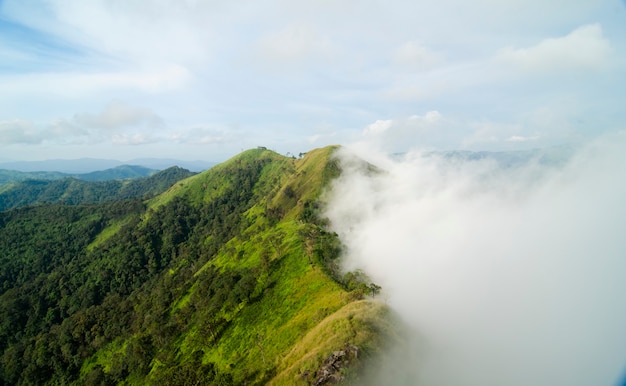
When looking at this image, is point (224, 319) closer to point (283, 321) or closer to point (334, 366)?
point (283, 321)

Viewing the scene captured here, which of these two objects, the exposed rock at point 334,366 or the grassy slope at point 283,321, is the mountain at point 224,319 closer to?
the exposed rock at point 334,366

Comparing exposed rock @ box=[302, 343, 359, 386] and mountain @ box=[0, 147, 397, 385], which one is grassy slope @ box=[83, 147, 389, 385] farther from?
exposed rock @ box=[302, 343, 359, 386]

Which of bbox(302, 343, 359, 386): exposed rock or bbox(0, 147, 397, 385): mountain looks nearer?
bbox(302, 343, 359, 386): exposed rock

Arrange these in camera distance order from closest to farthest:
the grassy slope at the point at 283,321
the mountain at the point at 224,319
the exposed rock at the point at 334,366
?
the exposed rock at the point at 334,366, the grassy slope at the point at 283,321, the mountain at the point at 224,319

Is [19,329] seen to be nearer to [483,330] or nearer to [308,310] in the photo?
[308,310]

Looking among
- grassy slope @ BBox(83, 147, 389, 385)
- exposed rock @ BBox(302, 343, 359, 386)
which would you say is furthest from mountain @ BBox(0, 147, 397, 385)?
grassy slope @ BBox(83, 147, 389, 385)

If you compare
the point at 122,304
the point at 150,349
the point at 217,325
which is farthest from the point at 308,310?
the point at 122,304

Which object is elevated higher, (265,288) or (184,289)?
(265,288)

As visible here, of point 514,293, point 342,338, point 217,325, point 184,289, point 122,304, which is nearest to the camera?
point 342,338

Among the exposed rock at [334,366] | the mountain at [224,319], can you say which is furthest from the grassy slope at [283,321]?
the exposed rock at [334,366]

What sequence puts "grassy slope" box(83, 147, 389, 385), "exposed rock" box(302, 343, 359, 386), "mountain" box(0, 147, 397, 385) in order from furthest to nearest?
"mountain" box(0, 147, 397, 385) → "grassy slope" box(83, 147, 389, 385) → "exposed rock" box(302, 343, 359, 386)

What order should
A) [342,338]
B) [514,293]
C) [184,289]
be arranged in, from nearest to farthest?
[342,338] < [514,293] < [184,289]
